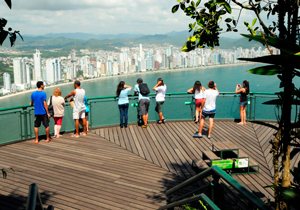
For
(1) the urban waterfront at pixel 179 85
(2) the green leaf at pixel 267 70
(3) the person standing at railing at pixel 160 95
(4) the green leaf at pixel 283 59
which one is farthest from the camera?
(1) the urban waterfront at pixel 179 85

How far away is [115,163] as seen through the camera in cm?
589

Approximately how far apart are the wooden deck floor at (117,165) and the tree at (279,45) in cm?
263

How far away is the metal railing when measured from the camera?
7.32 m

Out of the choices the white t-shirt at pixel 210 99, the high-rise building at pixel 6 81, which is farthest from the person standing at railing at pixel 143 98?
the high-rise building at pixel 6 81

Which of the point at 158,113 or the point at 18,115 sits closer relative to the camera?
the point at 18,115

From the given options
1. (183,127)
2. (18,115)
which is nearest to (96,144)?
(18,115)

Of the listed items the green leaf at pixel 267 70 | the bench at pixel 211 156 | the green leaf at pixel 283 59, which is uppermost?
the green leaf at pixel 283 59

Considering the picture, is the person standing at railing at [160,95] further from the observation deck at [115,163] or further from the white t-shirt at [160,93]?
the observation deck at [115,163]

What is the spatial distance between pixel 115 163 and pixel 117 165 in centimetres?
13

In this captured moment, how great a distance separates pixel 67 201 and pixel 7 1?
3457 mm

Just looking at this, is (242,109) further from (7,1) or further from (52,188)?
(7,1)

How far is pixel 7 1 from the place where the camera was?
1.64m

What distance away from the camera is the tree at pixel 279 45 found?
3.01 feet

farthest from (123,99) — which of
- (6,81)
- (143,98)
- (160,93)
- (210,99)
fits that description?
(6,81)
